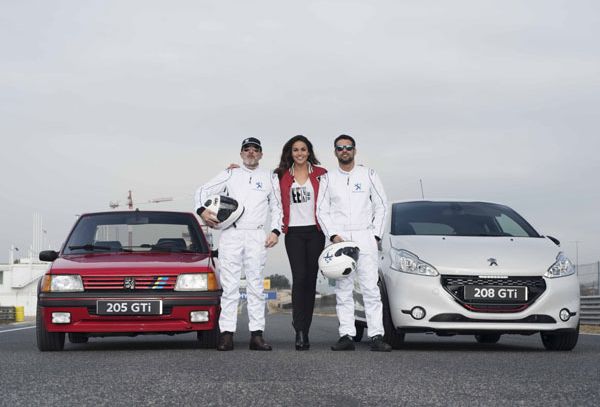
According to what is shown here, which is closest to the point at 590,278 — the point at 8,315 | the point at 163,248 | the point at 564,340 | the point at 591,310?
the point at 591,310

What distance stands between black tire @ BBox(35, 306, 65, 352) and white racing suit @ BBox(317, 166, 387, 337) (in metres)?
2.75

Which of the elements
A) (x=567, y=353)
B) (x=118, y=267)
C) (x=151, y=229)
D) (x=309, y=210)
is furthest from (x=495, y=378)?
(x=151, y=229)

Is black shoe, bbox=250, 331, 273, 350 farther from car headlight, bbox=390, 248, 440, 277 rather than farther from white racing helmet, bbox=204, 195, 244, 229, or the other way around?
car headlight, bbox=390, 248, 440, 277

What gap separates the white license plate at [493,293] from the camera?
26.8ft

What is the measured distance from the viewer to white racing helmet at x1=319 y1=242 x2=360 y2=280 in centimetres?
830

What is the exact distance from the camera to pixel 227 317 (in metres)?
8.52

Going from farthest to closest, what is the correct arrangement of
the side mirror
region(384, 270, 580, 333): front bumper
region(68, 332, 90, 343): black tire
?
region(68, 332, 90, 343): black tire → the side mirror → region(384, 270, 580, 333): front bumper

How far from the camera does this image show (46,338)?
8328 mm

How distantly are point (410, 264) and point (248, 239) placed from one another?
63.3 inches

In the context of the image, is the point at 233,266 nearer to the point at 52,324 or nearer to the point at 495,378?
the point at 52,324

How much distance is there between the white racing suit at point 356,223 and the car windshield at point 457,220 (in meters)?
0.67

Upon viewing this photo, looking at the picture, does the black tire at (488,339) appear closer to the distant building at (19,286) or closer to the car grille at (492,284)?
the car grille at (492,284)

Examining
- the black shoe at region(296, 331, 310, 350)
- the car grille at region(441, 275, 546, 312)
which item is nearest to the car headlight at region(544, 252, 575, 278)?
the car grille at region(441, 275, 546, 312)

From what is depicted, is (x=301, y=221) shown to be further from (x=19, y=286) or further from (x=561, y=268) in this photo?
(x=19, y=286)
